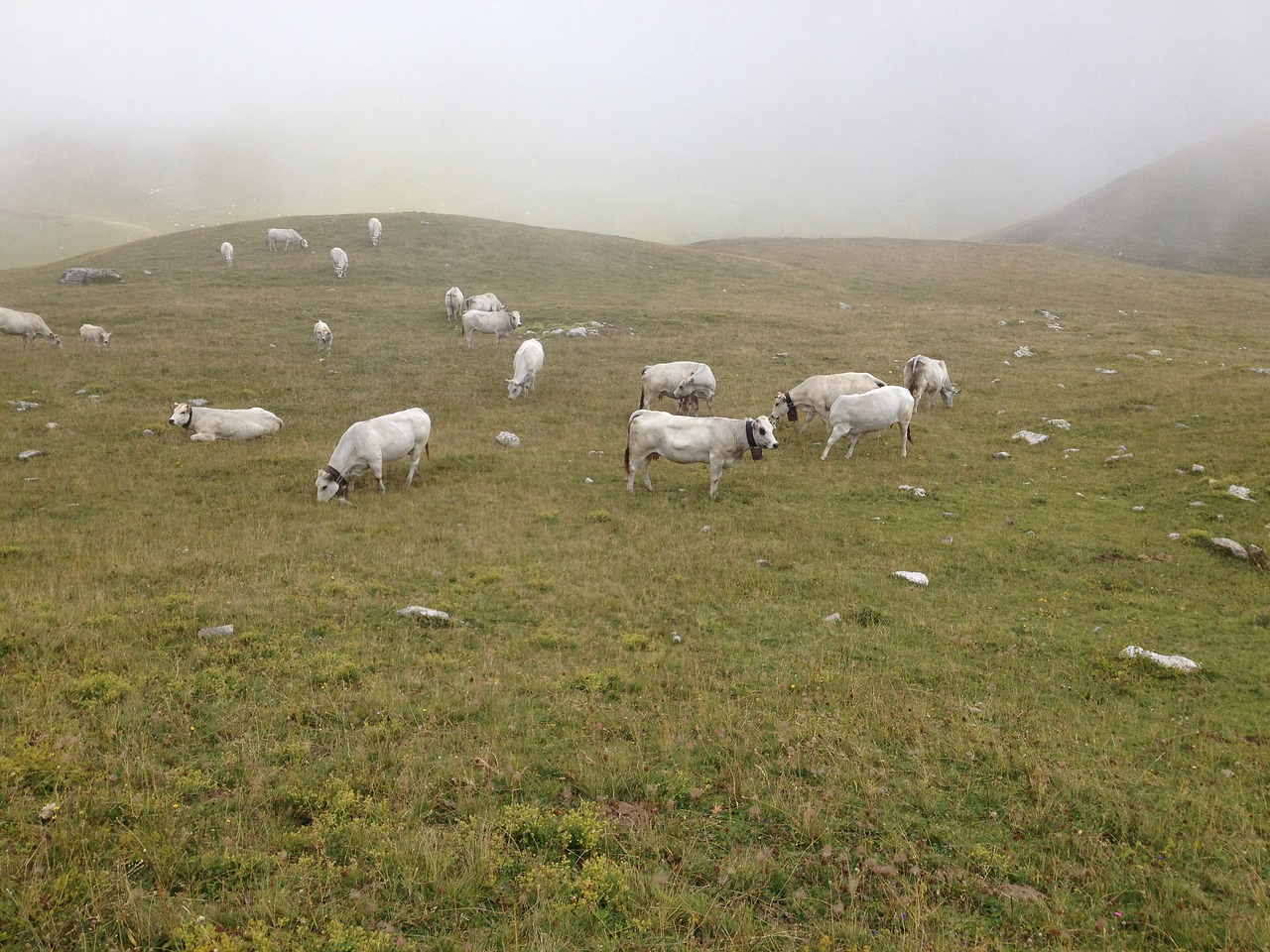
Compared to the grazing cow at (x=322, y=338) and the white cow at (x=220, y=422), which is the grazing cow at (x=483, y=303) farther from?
the white cow at (x=220, y=422)

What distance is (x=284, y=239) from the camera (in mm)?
53375

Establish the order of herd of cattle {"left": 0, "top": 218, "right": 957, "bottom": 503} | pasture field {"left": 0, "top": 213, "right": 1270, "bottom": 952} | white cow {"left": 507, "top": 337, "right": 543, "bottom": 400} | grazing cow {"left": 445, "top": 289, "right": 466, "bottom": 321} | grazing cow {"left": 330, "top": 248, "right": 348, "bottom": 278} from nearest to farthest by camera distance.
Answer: pasture field {"left": 0, "top": 213, "right": 1270, "bottom": 952} → herd of cattle {"left": 0, "top": 218, "right": 957, "bottom": 503} → white cow {"left": 507, "top": 337, "right": 543, "bottom": 400} → grazing cow {"left": 445, "top": 289, "right": 466, "bottom": 321} → grazing cow {"left": 330, "top": 248, "right": 348, "bottom": 278}

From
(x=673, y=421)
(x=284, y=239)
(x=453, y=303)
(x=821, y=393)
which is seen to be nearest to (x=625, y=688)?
(x=673, y=421)

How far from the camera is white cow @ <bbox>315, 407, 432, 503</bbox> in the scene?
16.1 m

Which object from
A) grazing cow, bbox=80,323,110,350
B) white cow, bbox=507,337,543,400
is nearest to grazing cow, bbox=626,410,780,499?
white cow, bbox=507,337,543,400

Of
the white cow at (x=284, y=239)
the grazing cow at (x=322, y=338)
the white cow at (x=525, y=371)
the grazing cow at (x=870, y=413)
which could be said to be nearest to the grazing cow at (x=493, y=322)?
the grazing cow at (x=322, y=338)

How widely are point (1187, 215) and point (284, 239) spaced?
135 meters

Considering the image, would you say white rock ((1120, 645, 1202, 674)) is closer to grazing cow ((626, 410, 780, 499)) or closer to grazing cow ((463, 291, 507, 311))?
grazing cow ((626, 410, 780, 499))

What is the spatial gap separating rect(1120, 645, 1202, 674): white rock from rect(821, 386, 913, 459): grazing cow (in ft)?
35.7

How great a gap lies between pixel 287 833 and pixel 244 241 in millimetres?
60668

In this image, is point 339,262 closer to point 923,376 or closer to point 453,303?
point 453,303

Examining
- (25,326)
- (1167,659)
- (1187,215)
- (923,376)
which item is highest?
(1187,215)

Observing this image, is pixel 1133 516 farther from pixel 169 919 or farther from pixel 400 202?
pixel 400 202

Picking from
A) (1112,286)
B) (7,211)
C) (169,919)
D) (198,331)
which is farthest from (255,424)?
(7,211)
